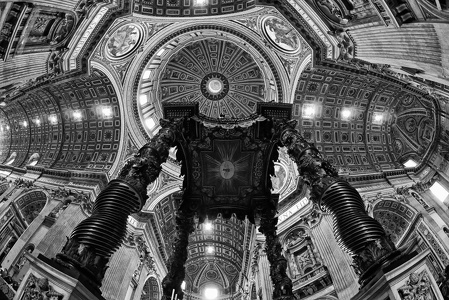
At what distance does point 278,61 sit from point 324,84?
3320mm

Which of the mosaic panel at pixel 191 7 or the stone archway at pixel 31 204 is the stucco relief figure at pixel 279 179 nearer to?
the mosaic panel at pixel 191 7

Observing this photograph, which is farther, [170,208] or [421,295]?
[170,208]

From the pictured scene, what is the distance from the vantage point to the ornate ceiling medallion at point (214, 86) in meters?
23.0

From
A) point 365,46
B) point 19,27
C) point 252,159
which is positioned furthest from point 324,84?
point 19,27

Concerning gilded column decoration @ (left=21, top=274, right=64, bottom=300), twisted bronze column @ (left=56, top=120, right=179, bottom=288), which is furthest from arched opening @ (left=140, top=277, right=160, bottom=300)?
gilded column decoration @ (left=21, top=274, right=64, bottom=300)

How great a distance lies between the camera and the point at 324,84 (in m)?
15.5

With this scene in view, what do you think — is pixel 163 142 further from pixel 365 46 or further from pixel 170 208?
pixel 170 208

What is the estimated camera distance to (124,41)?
1658 centimetres

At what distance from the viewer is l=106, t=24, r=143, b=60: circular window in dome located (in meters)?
15.7

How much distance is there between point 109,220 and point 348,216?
351 centimetres

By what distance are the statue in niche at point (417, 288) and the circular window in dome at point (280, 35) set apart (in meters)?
14.0

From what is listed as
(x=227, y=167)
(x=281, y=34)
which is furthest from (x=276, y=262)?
(x=281, y=34)

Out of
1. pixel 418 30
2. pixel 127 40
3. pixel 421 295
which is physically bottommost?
pixel 421 295

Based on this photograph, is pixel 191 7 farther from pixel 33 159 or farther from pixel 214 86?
pixel 33 159
